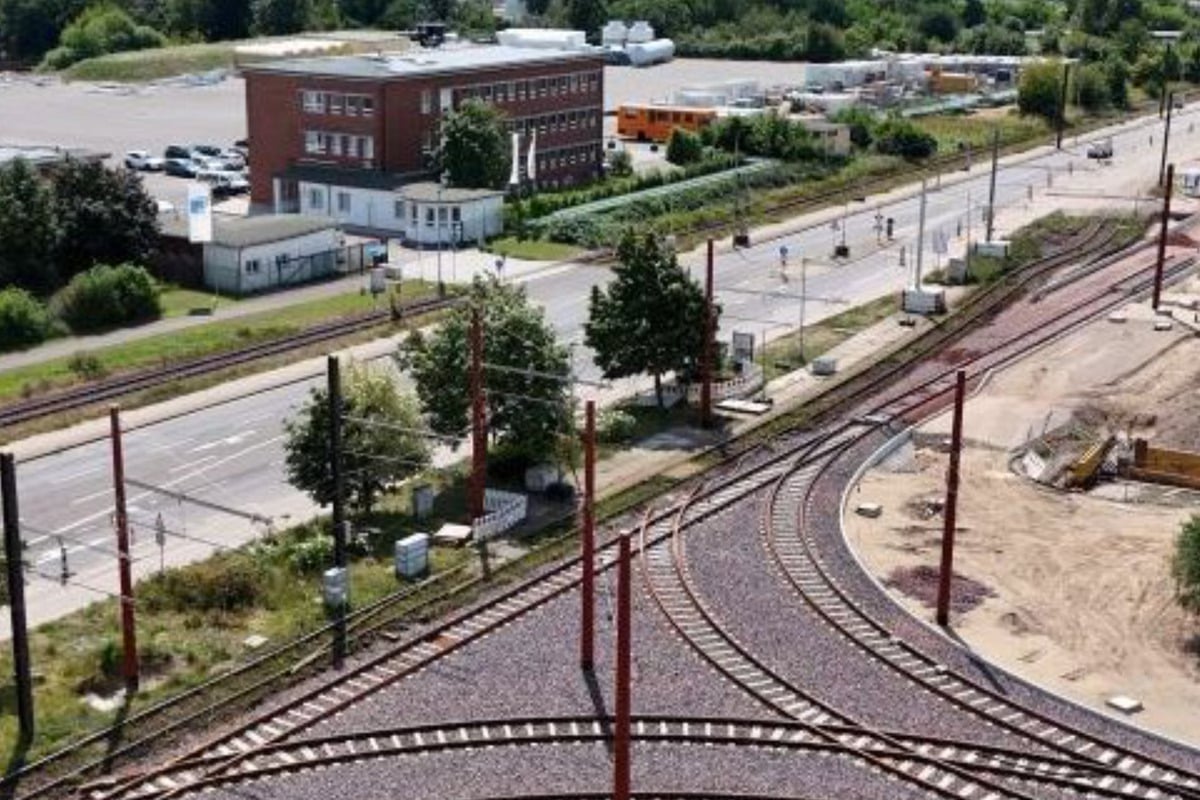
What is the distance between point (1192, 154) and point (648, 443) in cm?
7236

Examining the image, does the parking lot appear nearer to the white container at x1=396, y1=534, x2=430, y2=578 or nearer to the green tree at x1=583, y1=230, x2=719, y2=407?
the green tree at x1=583, y1=230, x2=719, y2=407

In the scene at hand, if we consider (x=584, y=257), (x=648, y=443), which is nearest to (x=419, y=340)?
(x=648, y=443)

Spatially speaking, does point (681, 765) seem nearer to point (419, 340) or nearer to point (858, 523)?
point (858, 523)

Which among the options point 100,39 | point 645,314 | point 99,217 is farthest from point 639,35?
point 645,314

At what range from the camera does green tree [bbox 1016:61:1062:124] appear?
118500 mm

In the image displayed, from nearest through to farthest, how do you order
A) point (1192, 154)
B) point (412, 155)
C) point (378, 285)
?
point (378, 285) → point (412, 155) → point (1192, 154)

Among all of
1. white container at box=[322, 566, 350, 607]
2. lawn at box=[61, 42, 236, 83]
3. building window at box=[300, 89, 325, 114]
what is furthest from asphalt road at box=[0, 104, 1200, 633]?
lawn at box=[61, 42, 236, 83]

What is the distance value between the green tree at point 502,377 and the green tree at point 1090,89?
9797cm

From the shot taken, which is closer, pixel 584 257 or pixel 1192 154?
pixel 584 257

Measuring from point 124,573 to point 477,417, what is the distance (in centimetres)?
966

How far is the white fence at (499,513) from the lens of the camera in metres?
36.1

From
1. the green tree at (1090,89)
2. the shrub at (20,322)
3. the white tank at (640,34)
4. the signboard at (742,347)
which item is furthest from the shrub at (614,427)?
the white tank at (640,34)

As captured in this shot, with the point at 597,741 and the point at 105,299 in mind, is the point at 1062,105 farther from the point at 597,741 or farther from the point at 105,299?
the point at 597,741

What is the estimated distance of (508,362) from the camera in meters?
38.4
